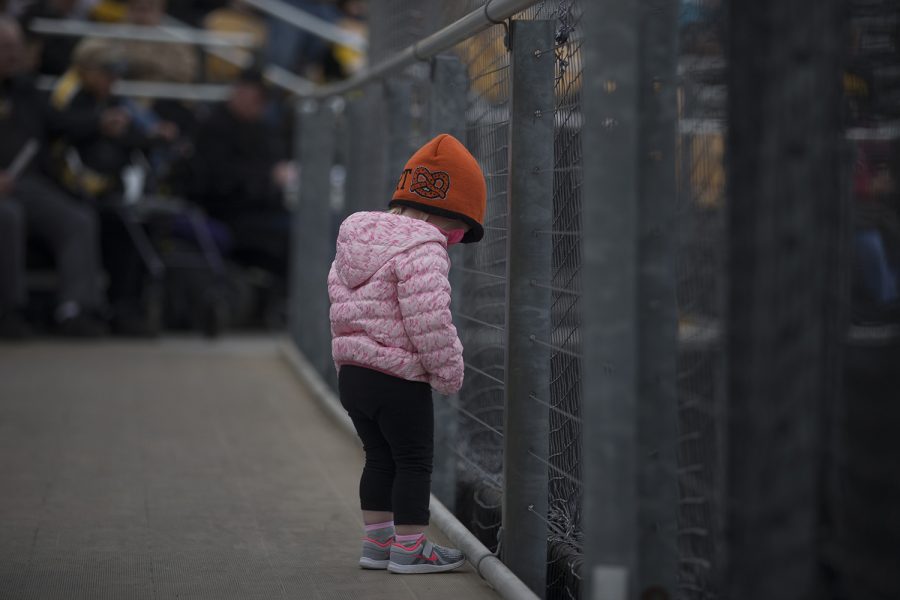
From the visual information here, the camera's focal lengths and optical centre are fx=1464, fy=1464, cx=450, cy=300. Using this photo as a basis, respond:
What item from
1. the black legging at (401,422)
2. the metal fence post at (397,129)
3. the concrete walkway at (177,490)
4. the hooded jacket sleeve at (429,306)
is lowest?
the concrete walkway at (177,490)

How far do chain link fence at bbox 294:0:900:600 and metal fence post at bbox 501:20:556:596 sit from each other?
1 cm

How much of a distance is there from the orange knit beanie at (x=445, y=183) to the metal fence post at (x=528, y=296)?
143mm

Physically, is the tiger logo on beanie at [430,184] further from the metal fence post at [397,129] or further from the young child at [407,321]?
the metal fence post at [397,129]

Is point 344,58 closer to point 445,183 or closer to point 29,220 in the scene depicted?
point 29,220

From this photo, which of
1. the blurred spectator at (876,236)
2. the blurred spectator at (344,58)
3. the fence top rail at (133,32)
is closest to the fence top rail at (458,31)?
the blurred spectator at (876,236)

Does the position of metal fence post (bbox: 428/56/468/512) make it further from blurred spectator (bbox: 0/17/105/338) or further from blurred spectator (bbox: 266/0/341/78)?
blurred spectator (bbox: 266/0/341/78)

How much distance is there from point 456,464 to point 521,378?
1291 millimetres

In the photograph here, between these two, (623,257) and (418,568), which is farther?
(418,568)

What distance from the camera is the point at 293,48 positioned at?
1345 centimetres

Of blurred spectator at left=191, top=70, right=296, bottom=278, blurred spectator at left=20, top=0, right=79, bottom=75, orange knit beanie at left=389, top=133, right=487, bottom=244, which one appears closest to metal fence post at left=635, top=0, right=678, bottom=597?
orange knit beanie at left=389, top=133, right=487, bottom=244

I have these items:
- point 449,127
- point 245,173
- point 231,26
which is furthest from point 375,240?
point 231,26

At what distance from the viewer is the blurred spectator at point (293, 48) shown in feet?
44.1

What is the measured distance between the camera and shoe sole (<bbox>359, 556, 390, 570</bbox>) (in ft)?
13.5

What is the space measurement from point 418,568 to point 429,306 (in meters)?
0.78
